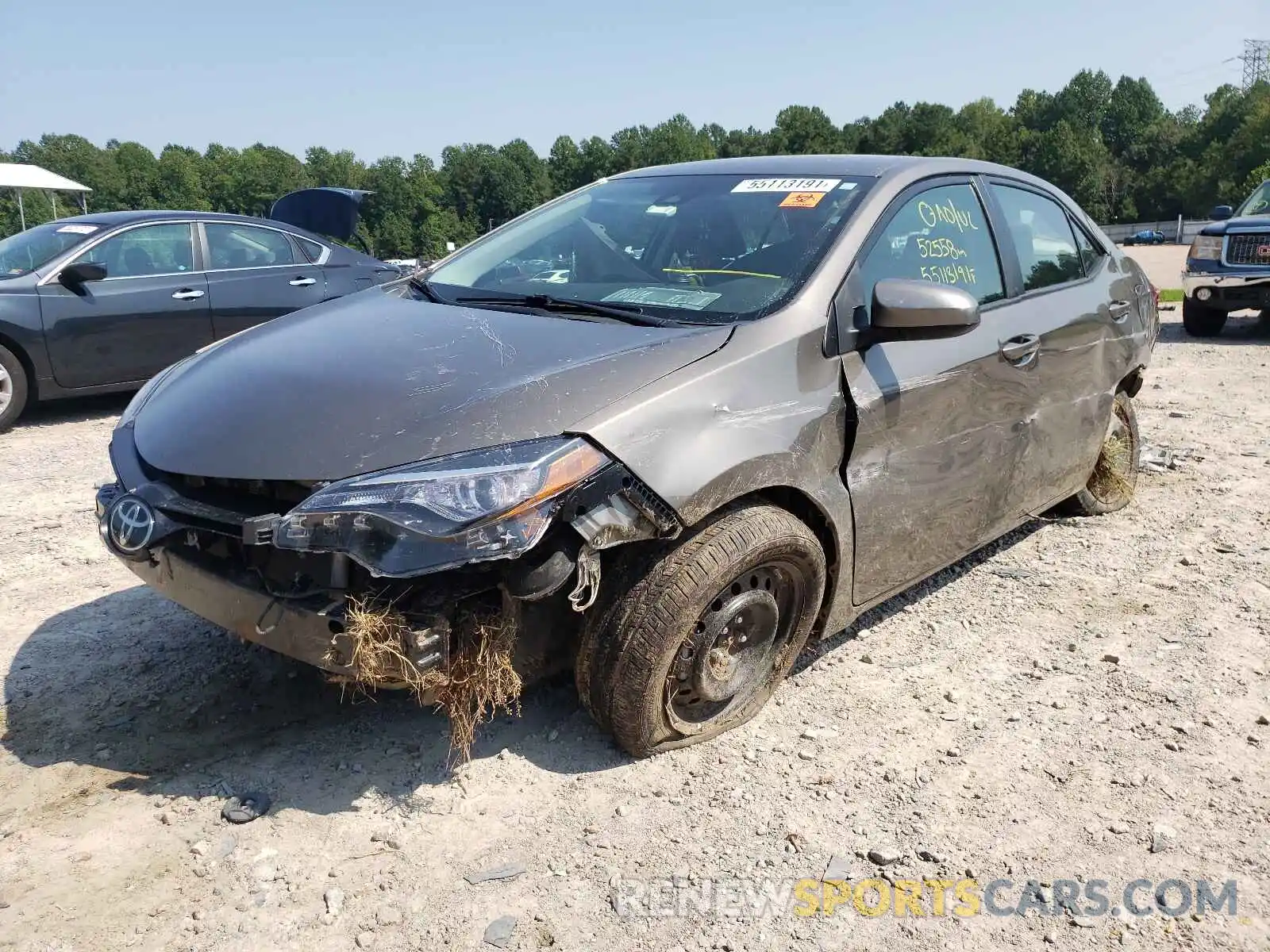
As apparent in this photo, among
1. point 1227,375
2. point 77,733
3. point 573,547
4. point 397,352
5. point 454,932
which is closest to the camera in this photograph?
point 454,932

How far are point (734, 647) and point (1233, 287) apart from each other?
995 cm

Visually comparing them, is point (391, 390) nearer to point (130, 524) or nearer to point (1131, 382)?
point (130, 524)

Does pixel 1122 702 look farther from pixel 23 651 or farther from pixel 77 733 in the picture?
pixel 23 651

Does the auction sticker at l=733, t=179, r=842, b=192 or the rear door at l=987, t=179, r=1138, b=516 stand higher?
the auction sticker at l=733, t=179, r=842, b=192

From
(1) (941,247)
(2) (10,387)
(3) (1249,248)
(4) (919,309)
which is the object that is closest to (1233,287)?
(3) (1249,248)

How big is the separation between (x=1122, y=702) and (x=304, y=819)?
251cm

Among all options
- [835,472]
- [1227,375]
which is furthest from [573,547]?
[1227,375]

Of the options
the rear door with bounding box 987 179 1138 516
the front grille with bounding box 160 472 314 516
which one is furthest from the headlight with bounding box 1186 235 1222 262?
the front grille with bounding box 160 472 314 516

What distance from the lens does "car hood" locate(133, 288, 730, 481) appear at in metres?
2.30

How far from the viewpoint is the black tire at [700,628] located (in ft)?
8.13

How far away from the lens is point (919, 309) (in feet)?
9.09

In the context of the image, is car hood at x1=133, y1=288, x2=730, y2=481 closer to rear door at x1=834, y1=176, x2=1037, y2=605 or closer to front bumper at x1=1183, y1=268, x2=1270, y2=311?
rear door at x1=834, y1=176, x2=1037, y2=605

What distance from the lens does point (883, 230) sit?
3.11 metres

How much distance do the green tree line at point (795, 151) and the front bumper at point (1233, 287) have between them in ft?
239
